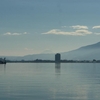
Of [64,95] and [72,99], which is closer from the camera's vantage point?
[72,99]

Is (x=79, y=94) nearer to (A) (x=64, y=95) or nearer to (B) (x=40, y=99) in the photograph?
(A) (x=64, y=95)

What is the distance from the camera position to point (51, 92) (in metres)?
25.7

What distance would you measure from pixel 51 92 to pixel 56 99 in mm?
3437

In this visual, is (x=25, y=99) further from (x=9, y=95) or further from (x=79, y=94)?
(x=79, y=94)

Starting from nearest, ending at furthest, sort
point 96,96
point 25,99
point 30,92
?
point 25,99
point 96,96
point 30,92

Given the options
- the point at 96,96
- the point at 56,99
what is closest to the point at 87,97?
the point at 96,96

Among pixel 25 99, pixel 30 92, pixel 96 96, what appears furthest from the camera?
pixel 30 92

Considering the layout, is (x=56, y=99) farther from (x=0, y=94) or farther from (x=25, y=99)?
(x=0, y=94)

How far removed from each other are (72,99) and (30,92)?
4443mm

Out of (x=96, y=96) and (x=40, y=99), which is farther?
(x=96, y=96)

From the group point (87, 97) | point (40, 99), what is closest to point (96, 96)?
point (87, 97)

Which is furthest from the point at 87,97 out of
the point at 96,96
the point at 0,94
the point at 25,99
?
the point at 0,94

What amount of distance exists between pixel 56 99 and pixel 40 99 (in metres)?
1.09

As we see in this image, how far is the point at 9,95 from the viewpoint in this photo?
2398 centimetres
